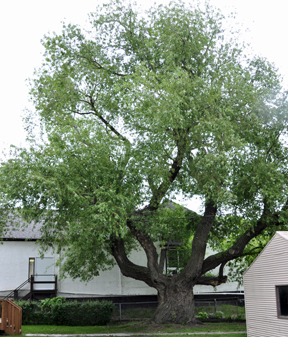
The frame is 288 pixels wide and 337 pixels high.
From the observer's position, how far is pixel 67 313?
71.7 ft

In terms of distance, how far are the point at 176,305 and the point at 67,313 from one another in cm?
668

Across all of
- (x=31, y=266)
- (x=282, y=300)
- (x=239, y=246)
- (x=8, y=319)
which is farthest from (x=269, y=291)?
(x=31, y=266)

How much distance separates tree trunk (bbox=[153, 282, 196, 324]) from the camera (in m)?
18.8

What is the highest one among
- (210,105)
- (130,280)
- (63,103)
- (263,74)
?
(263,74)

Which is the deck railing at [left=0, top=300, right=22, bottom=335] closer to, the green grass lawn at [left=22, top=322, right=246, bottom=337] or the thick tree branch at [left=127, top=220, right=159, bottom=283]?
the green grass lawn at [left=22, top=322, right=246, bottom=337]

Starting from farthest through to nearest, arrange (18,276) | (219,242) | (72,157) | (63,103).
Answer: (18,276) → (219,242) → (63,103) → (72,157)

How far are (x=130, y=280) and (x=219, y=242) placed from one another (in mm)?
8080

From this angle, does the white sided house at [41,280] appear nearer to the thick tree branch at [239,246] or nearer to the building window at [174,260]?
the building window at [174,260]

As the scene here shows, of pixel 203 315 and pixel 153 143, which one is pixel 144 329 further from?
pixel 153 143

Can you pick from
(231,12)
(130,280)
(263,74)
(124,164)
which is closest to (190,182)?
(124,164)

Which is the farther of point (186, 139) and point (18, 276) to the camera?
point (18, 276)

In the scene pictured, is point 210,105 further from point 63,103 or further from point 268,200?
point 63,103

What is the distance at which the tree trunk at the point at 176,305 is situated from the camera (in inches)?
740

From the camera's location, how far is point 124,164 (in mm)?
15742
